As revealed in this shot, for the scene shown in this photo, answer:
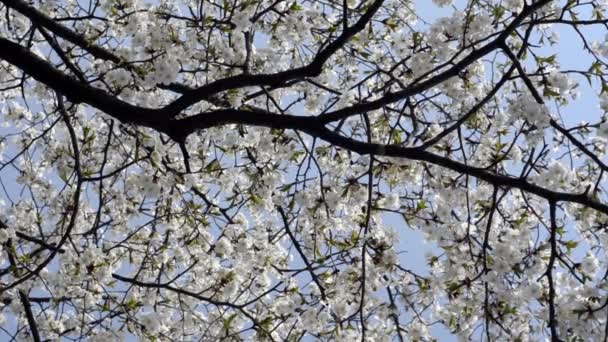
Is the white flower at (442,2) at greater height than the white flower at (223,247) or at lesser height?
greater

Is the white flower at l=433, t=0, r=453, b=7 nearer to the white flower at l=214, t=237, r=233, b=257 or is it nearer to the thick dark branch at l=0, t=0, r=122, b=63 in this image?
the thick dark branch at l=0, t=0, r=122, b=63

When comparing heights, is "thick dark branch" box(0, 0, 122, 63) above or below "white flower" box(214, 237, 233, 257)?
above

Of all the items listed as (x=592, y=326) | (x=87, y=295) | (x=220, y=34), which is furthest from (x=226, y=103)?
(x=592, y=326)

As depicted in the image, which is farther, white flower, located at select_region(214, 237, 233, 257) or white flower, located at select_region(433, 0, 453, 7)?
white flower, located at select_region(214, 237, 233, 257)

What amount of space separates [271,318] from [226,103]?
5.57 feet

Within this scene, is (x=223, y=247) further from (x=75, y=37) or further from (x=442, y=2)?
(x=442, y=2)

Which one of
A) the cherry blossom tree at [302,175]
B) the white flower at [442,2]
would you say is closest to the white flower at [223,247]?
the cherry blossom tree at [302,175]

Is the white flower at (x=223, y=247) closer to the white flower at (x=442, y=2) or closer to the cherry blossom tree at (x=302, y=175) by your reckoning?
the cherry blossom tree at (x=302, y=175)

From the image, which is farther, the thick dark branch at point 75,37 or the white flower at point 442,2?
the white flower at point 442,2

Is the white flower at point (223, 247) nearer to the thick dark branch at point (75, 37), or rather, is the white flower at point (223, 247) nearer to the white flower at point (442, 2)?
the thick dark branch at point (75, 37)

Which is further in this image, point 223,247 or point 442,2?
point 223,247

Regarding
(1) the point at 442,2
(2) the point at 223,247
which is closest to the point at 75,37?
(2) the point at 223,247

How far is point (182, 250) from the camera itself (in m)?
5.60

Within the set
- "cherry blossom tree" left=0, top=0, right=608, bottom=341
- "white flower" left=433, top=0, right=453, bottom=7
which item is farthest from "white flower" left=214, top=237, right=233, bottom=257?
"white flower" left=433, top=0, right=453, bottom=7
